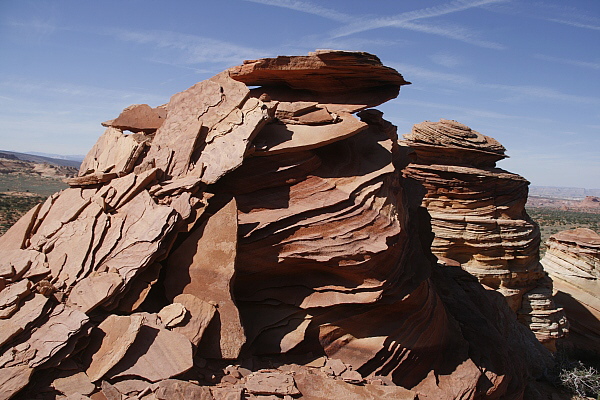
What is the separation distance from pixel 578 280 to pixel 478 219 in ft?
22.8

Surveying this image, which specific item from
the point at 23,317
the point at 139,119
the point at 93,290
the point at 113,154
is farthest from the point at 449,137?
the point at 23,317

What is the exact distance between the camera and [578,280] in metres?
20.8

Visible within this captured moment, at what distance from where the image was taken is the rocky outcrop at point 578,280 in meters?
18.5

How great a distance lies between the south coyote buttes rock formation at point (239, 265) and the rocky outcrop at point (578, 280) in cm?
1266

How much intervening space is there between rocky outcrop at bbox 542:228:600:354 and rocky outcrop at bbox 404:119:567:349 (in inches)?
64.9

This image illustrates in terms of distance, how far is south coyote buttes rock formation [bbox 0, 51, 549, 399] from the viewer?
4.71 meters

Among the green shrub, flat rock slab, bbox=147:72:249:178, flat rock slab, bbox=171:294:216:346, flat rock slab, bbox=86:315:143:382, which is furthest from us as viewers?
the green shrub

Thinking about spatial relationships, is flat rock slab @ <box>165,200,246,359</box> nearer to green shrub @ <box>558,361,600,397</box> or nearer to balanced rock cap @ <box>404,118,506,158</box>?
green shrub @ <box>558,361,600,397</box>

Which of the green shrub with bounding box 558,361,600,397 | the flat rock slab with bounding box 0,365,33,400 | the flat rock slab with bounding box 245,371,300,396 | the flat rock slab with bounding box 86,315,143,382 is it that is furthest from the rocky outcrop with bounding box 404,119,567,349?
the flat rock slab with bounding box 0,365,33,400

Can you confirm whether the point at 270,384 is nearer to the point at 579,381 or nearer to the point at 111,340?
the point at 111,340

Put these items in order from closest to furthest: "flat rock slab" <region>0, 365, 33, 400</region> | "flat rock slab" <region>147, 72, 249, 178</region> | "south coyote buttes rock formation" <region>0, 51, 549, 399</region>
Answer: "flat rock slab" <region>0, 365, 33, 400</region>
"south coyote buttes rock formation" <region>0, 51, 549, 399</region>
"flat rock slab" <region>147, 72, 249, 178</region>

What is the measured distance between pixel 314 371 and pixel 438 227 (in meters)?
12.8

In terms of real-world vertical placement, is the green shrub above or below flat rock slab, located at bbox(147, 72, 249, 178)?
below

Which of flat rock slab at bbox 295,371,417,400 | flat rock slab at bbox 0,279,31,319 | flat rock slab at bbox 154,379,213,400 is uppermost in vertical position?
flat rock slab at bbox 0,279,31,319
